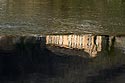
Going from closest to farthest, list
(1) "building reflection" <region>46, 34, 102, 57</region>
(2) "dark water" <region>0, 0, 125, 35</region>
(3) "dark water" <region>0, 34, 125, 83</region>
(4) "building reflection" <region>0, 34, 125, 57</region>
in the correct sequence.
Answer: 1. (3) "dark water" <region>0, 34, 125, 83</region>
2. (4) "building reflection" <region>0, 34, 125, 57</region>
3. (1) "building reflection" <region>46, 34, 102, 57</region>
4. (2) "dark water" <region>0, 0, 125, 35</region>

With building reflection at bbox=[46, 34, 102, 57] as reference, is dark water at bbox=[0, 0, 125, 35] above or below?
below

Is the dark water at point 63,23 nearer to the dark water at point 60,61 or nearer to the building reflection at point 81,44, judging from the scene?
the building reflection at point 81,44

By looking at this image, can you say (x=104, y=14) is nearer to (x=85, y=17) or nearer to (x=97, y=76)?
(x=85, y=17)

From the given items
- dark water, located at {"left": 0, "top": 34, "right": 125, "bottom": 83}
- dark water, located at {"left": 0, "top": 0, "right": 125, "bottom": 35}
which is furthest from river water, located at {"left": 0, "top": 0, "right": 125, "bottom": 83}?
dark water, located at {"left": 0, "top": 0, "right": 125, "bottom": 35}

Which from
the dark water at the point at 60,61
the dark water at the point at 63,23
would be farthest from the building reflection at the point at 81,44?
the dark water at the point at 63,23

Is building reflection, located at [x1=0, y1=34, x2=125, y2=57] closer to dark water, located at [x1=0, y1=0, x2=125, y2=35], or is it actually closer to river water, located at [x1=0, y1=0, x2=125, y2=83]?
river water, located at [x1=0, y1=0, x2=125, y2=83]

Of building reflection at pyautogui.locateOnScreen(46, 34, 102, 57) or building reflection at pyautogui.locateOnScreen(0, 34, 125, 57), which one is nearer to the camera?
building reflection at pyautogui.locateOnScreen(0, 34, 125, 57)

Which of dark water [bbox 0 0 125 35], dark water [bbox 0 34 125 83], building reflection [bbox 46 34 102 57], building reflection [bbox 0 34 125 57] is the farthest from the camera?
dark water [bbox 0 0 125 35]

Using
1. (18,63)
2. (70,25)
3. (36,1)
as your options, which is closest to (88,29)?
(70,25)

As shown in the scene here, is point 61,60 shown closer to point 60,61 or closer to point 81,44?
point 60,61
